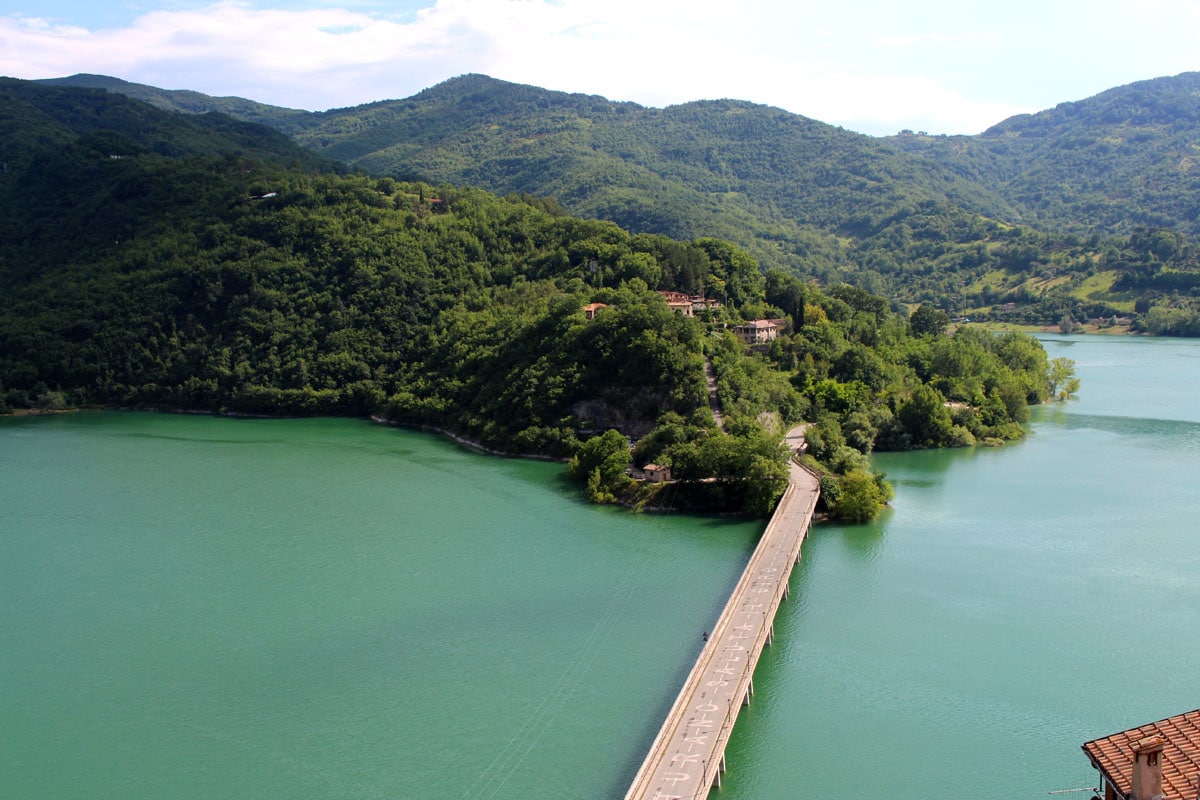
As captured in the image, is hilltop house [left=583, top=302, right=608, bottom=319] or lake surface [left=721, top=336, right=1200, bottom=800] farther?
hilltop house [left=583, top=302, right=608, bottom=319]

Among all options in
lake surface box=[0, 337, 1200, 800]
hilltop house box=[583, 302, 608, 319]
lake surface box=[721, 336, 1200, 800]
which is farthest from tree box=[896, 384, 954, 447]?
hilltop house box=[583, 302, 608, 319]

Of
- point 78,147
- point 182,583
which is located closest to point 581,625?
point 182,583

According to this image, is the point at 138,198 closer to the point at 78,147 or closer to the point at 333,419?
the point at 78,147

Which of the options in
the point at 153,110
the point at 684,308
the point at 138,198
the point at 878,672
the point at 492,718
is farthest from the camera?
the point at 153,110

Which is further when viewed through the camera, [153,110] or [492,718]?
[153,110]

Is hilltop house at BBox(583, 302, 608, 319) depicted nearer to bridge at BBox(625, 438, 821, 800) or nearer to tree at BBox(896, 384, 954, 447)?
tree at BBox(896, 384, 954, 447)

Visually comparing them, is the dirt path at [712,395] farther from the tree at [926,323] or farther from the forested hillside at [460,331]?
the tree at [926,323]
